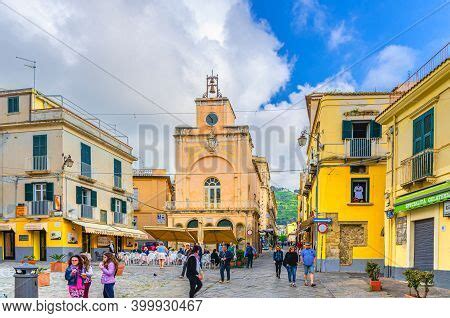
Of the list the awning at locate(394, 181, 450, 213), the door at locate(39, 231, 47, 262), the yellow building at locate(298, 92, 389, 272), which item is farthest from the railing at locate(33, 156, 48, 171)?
the awning at locate(394, 181, 450, 213)

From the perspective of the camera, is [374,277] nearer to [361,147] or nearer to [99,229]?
[361,147]

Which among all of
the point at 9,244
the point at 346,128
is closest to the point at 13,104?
the point at 9,244

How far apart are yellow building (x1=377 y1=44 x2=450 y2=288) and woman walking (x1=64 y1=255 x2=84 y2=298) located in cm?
1001

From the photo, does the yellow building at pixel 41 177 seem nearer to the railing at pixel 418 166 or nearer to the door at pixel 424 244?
the railing at pixel 418 166

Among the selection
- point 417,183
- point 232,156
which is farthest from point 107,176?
point 417,183

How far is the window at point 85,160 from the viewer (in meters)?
29.8

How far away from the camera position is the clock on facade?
4192cm

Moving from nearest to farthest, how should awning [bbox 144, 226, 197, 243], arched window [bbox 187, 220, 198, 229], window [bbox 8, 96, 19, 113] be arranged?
1. awning [bbox 144, 226, 197, 243]
2. window [bbox 8, 96, 19, 113]
3. arched window [bbox 187, 220, 198, 229]

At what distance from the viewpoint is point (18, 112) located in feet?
92.1

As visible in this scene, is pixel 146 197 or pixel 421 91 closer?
pixel 421 91

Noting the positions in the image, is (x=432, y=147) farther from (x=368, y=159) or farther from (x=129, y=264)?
(x=129, y=264)

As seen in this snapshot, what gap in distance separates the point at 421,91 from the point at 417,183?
304cm

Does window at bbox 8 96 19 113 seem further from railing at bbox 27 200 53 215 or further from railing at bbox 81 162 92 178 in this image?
railing at bbox 27 200 53 215
